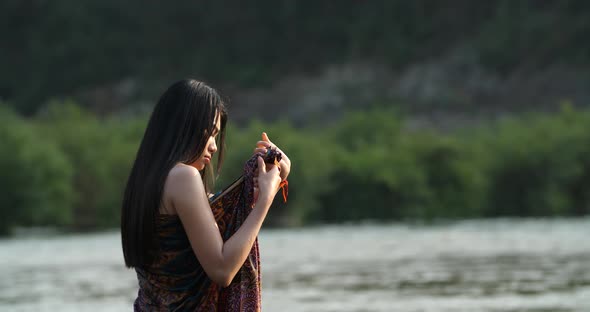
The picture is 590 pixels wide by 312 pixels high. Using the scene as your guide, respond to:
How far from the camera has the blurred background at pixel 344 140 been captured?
81.6 feet

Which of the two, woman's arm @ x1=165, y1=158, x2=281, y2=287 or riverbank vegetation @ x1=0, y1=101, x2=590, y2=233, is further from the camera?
riverbank vegetation @ x1=0, y1=101, x2=590, y2=233

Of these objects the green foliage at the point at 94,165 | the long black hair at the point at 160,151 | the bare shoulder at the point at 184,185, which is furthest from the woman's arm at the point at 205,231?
the green foliage at the point at 94,165

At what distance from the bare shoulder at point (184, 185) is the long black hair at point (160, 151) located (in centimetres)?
7

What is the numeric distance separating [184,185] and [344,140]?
313ft

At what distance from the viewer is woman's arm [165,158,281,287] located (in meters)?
5.41

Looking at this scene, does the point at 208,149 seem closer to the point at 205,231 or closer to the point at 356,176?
the point at 205,231

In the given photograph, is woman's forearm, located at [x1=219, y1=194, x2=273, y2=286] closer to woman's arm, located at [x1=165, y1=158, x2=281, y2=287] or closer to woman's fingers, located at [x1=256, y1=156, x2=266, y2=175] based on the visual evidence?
woman's arm, located at [x1=165, y1=158, x2=281, y2=287]

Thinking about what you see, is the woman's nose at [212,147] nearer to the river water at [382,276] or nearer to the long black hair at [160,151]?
the long black hair at [160,151]

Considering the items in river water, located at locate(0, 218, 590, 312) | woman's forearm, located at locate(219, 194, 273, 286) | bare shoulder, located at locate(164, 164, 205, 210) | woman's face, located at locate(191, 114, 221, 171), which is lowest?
woman's forearm, located at locate(219, 194, 273, 286)

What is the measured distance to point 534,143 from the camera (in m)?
85.4

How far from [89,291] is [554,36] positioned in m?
136

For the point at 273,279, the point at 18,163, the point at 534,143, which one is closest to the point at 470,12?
the point at 534,143

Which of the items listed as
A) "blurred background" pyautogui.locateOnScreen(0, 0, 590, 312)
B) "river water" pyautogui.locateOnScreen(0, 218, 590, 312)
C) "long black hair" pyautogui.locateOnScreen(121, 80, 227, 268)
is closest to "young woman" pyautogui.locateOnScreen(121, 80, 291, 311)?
"long black hair" pyautogui.locateOnScreen(121, 80, 227, 268)

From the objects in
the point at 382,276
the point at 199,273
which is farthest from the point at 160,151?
the point at 382,276
